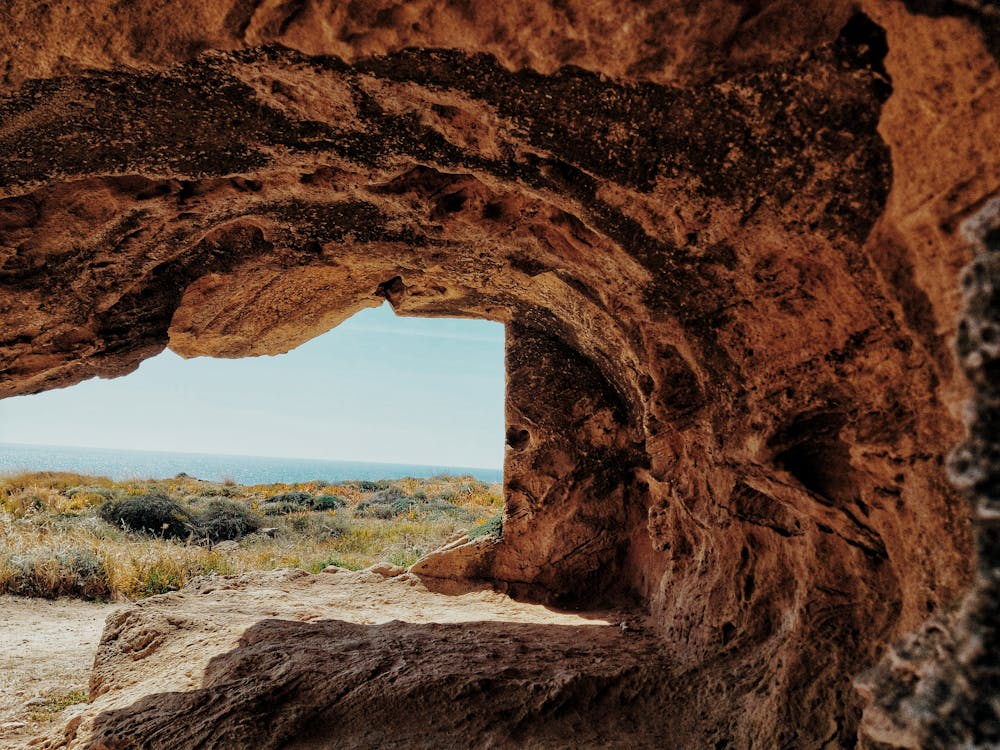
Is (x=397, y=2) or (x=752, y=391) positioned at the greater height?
(x=397, y=2)

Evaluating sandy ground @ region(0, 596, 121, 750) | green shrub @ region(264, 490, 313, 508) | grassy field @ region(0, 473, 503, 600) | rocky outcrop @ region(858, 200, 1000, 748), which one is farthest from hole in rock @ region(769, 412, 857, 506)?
green shrub @ region(264, 490, 313, 508)

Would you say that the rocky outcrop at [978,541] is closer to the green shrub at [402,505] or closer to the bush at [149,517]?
the bush at [149,517]

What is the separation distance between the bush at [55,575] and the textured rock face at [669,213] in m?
5.09

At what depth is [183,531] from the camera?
1248cm

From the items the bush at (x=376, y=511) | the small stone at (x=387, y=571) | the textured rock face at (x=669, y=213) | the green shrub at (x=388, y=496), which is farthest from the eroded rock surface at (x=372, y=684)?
the green shrub at (x=388, y=496)

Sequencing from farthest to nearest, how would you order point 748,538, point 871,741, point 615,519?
point 615,519
point 748,538
point 871,741

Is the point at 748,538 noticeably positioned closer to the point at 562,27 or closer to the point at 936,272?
the point at 936,272

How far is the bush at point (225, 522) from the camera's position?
12688 mm

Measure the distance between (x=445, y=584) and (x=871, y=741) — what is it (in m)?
4.89

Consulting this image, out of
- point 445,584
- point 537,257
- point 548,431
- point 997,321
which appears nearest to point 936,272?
point 997,321

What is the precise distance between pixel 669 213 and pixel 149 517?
1307 centimetres

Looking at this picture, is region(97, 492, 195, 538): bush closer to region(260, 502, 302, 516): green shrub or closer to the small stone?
region(260, 502, 302, 516): green shrub

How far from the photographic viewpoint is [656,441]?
458 centimetres

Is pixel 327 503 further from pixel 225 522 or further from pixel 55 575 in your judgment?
pixel 55 575
